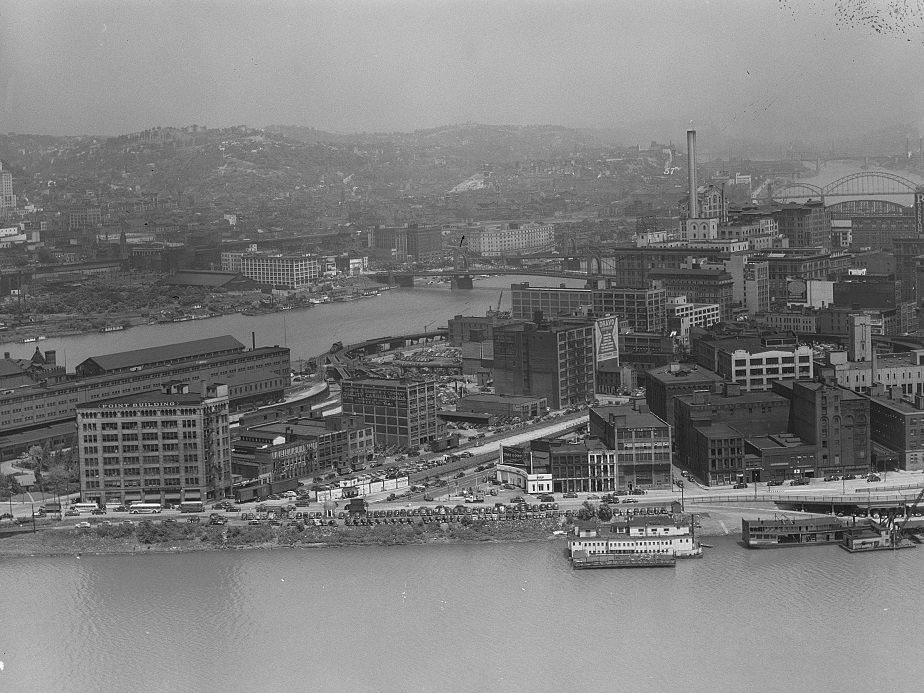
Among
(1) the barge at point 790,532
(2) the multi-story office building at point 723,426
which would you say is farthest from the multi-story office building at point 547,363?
(1) the barge at point 790,532

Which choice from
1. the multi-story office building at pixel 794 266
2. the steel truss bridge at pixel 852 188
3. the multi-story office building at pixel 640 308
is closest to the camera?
the multi-story office building at pixel 640 308

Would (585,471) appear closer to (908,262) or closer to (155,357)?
(155,357)

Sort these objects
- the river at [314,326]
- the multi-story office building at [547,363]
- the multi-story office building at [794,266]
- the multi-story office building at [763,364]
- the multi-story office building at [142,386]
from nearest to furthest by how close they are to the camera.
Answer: the multi-story office building at [142,386] < the multi-story office building at [763,364] < the multi-story office building at [547,363] < the river at [314,326] < the multi-story office building at [794,266]

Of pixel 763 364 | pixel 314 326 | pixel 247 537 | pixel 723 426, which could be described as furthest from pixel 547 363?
pixel 314 326

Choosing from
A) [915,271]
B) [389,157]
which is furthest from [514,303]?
[389,157]

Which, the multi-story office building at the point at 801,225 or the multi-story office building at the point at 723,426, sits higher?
the multi-story office building at the point at 801,225

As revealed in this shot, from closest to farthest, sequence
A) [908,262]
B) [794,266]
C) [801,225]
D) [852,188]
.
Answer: [908,262] < [794,266] < [801,225] < [852,188]

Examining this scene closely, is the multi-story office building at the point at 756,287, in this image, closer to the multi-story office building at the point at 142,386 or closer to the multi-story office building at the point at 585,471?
the multi-story office building at the point at 142,386
